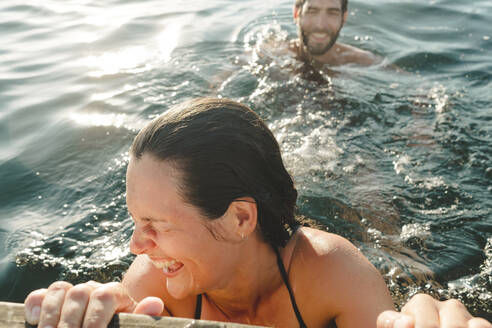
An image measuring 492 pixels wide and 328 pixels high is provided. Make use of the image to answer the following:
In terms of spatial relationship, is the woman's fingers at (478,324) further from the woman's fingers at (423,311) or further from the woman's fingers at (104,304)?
the woman's fingers at (104,304)

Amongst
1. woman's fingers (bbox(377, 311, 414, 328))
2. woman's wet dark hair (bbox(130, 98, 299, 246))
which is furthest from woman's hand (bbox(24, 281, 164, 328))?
woman's fingers (bbox(377, 311, 414, 328))

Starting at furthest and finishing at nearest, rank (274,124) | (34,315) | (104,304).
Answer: (274,124), (104,304), (34,315)

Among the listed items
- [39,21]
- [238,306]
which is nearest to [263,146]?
[238,306]

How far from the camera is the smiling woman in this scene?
1750 mm

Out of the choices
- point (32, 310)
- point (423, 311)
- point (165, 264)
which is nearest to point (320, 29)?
point (165, 264)

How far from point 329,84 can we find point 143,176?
3802 mm

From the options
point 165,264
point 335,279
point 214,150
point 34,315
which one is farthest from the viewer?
point 335,279

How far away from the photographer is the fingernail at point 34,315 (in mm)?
1209

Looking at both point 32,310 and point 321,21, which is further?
point 321,21

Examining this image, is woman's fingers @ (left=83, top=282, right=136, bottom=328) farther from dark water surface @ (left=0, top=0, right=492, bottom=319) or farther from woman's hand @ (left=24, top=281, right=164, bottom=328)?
dark water surface @ (left=0, top=0, right=492, bottom=319)

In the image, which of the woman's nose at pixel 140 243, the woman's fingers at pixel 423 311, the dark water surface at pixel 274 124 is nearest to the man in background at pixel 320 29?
the dark water surface at pixel 274 124

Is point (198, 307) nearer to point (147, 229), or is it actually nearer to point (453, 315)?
point (147, 229)

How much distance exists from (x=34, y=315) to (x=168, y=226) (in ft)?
2.03

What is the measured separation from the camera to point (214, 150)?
5.80ft
